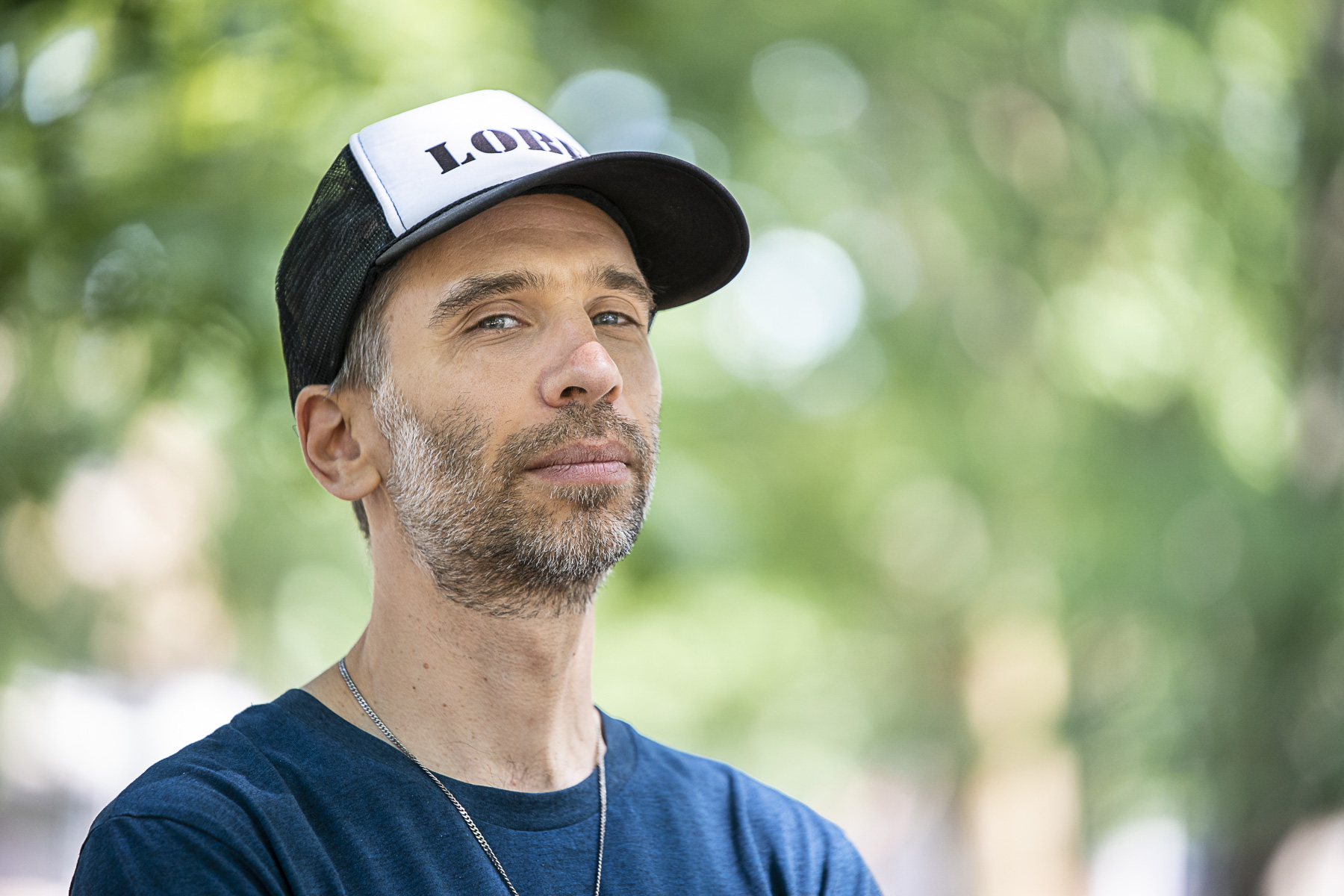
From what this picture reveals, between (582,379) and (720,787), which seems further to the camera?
(720,787)

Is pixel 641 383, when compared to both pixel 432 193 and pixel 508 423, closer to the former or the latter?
pixel 508 423

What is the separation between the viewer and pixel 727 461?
7234 millimetres

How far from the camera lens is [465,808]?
1.81 metres

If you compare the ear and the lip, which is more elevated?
the ear

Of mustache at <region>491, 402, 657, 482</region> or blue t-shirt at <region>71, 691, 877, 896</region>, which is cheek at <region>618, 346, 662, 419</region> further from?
blue t-shirt at <region>71, 691, 877, 896</region>

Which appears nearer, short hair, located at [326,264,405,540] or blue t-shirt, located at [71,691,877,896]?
blue t-shirt, located at [71,691,877,896]

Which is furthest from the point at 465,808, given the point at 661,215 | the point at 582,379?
the point at 661,215

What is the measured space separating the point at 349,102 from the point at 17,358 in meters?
1.30

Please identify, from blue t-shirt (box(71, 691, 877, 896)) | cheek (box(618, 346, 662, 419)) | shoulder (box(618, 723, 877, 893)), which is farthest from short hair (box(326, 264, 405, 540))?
shoulder (box(618, 723, 877, 893))

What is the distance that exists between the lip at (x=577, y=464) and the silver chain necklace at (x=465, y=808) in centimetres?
44

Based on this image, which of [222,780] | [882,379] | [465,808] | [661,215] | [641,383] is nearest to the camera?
[222,780]

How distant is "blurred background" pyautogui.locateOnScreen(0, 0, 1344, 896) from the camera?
11.2 ft

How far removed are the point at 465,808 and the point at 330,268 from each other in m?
0.87

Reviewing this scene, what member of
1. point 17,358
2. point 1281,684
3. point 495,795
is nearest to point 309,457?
point 495,795
